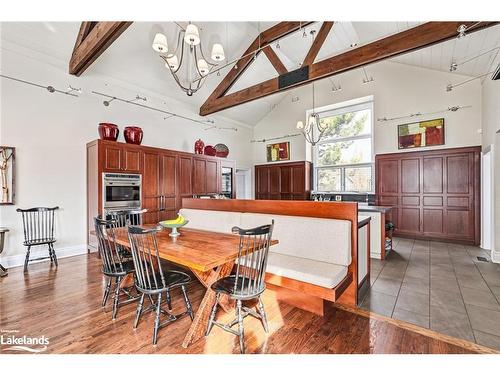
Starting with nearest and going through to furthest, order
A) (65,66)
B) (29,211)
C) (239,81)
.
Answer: (29,211) < (65,66) < (239,81)

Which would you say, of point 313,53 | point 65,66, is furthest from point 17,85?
point 313,53

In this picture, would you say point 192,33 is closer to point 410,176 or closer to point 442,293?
point 442,293

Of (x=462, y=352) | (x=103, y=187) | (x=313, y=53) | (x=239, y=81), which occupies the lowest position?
(x=462, y=352)

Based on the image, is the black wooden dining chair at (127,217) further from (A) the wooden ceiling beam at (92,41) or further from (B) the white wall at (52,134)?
(A) the wooden ceiling beam at (92,41)

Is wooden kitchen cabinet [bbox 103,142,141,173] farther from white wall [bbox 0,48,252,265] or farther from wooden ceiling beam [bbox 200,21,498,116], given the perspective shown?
wooden ceiling beam [bbox 200,21,498,116]

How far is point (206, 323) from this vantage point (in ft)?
6.46

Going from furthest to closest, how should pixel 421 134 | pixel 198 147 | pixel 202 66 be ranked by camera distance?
1. pixel 198 147
2. pixel 421 134
3. pixel 202 66

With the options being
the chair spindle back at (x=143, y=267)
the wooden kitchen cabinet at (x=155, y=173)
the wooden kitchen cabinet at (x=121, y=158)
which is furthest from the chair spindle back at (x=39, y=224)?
the chair spindle back at (x=143, y=267)

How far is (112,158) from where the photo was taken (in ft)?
13.8

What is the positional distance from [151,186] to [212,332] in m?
3.58

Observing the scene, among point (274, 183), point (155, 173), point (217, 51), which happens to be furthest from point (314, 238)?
point (274, 183)

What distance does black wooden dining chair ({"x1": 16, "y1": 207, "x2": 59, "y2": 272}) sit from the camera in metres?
3.66
